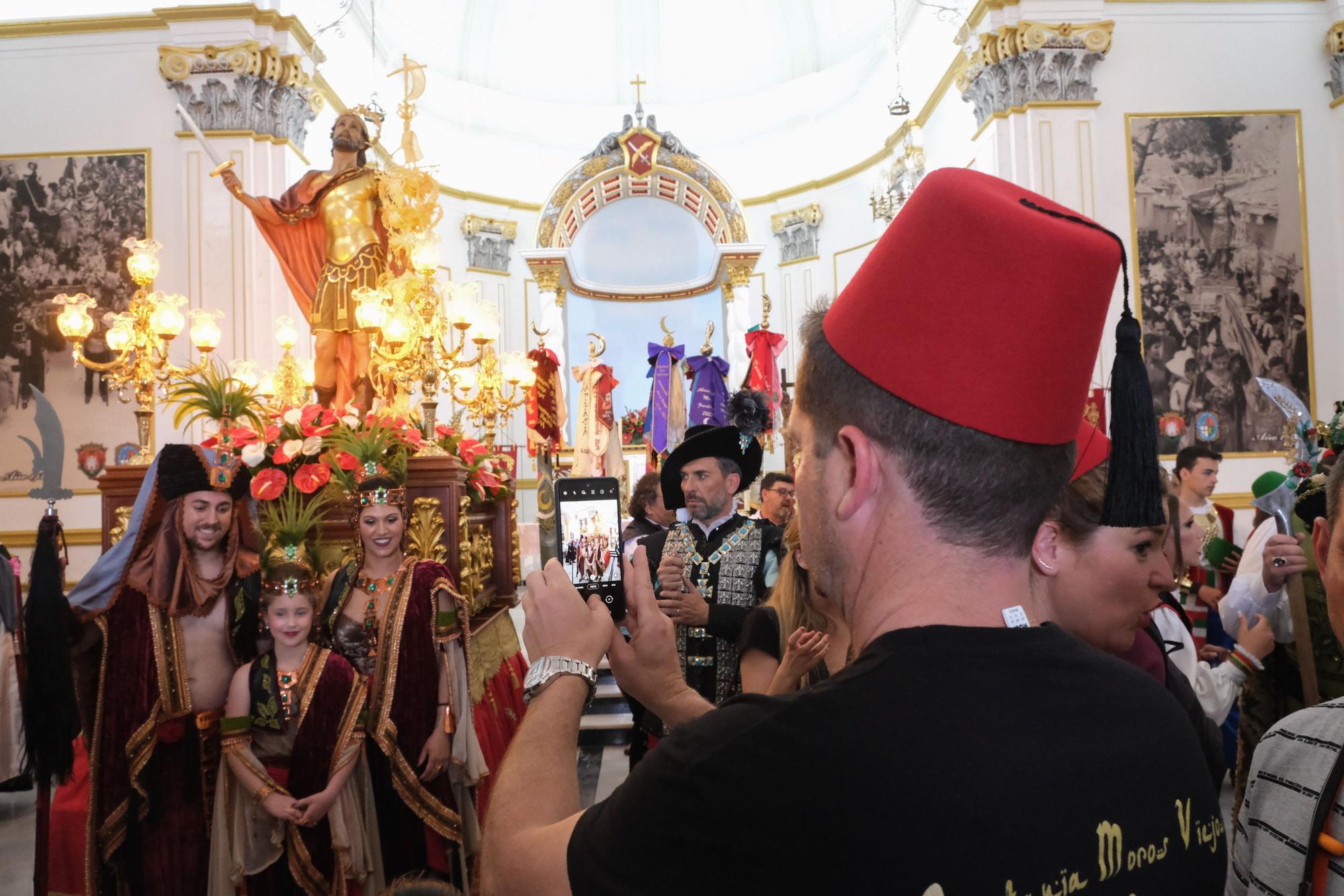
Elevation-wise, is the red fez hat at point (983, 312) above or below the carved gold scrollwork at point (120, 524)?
above

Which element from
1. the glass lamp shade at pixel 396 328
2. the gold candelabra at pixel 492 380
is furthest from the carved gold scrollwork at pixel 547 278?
the glass lamp shade at pixel 396 328

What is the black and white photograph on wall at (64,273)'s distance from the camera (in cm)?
1027

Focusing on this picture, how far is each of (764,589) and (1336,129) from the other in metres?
10.9

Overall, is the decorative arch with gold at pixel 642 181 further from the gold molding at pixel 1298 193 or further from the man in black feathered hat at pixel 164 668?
the man in black feathered hat at pixel 164 668

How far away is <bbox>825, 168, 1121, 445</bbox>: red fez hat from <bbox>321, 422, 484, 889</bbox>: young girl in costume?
10.4ft

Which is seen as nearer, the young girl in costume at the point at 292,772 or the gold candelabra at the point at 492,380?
the young girl in costume at the point at 292,772

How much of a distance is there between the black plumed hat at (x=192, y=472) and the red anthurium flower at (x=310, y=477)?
0.93 feet

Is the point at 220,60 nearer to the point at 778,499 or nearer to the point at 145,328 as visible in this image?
the point at 145,328

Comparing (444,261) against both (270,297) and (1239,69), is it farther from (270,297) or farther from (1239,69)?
(1239,69)

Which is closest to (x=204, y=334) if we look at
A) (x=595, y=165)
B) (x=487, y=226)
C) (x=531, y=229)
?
(x=595, y=165)

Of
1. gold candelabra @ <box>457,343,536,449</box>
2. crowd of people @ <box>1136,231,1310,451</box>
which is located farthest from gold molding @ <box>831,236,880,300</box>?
gold candelabra @ <box>457,343,536,449</box>

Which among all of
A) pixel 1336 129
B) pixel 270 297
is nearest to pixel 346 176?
pixel 270 297

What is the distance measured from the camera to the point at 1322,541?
4.90ft

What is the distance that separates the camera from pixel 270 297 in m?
10.6
